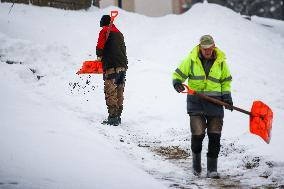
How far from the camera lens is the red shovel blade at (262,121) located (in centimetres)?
579

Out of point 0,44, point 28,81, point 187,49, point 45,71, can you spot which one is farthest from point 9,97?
point 187,49

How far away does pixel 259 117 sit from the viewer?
5938 millimetres

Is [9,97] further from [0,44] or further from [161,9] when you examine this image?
[161,9]

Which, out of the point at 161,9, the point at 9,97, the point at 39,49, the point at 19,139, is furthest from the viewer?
the point at 161,9

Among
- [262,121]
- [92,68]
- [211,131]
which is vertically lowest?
[211,131]

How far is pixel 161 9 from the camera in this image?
74.0 ft

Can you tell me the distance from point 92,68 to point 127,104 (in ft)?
5.07

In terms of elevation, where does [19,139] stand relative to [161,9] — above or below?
below

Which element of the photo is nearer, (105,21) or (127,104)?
(105,21)

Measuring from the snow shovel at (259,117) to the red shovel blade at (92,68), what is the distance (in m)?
3.05

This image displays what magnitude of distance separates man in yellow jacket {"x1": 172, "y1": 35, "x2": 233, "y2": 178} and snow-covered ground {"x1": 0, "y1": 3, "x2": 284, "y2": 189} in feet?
1.32

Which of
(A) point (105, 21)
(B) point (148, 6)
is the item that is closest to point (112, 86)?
(A) point (105, 21)

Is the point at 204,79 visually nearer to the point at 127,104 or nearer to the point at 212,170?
the point at 212,170

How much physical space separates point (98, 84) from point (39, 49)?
216cm
